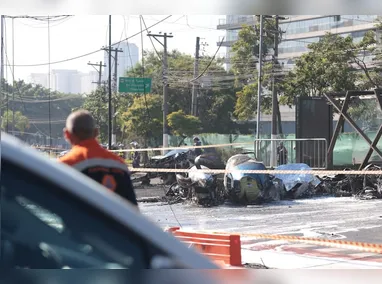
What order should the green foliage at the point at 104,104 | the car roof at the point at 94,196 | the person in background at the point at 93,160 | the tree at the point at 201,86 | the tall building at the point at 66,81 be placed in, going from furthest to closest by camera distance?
1. the tree at the point at 201,86
2. the tall building at the point at 66,81
3. the green foliage at the point at 104,104
4. the person in background at the point at 93,160
5. the car roof at the point at 94,196

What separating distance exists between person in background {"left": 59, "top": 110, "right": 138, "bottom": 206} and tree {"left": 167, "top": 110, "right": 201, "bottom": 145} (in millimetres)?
2116

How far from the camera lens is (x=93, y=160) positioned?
3.34 meters

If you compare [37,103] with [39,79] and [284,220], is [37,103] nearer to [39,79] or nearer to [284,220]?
[39,79]

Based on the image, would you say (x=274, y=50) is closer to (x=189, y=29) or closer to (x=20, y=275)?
(x=189, y=29)

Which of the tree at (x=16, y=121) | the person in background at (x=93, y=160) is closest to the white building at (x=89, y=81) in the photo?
the tree at (x=16, y=121)

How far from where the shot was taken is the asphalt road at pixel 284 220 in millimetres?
5902

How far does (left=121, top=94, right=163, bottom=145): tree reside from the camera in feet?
19.1

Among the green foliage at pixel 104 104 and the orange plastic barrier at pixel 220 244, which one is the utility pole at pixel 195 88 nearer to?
the green foliage at pixel 104 104

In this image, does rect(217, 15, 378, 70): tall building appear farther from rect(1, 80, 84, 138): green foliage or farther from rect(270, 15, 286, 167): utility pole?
rect(1, 80, 84, 138): green foliage

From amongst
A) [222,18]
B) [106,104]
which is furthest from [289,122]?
[106,104]

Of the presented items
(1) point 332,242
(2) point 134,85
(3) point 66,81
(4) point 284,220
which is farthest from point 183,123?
(1) point 332,242

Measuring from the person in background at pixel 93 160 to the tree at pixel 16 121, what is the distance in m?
2.00

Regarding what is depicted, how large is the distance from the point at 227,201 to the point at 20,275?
428 centimetres

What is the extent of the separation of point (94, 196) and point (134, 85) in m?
4.46
